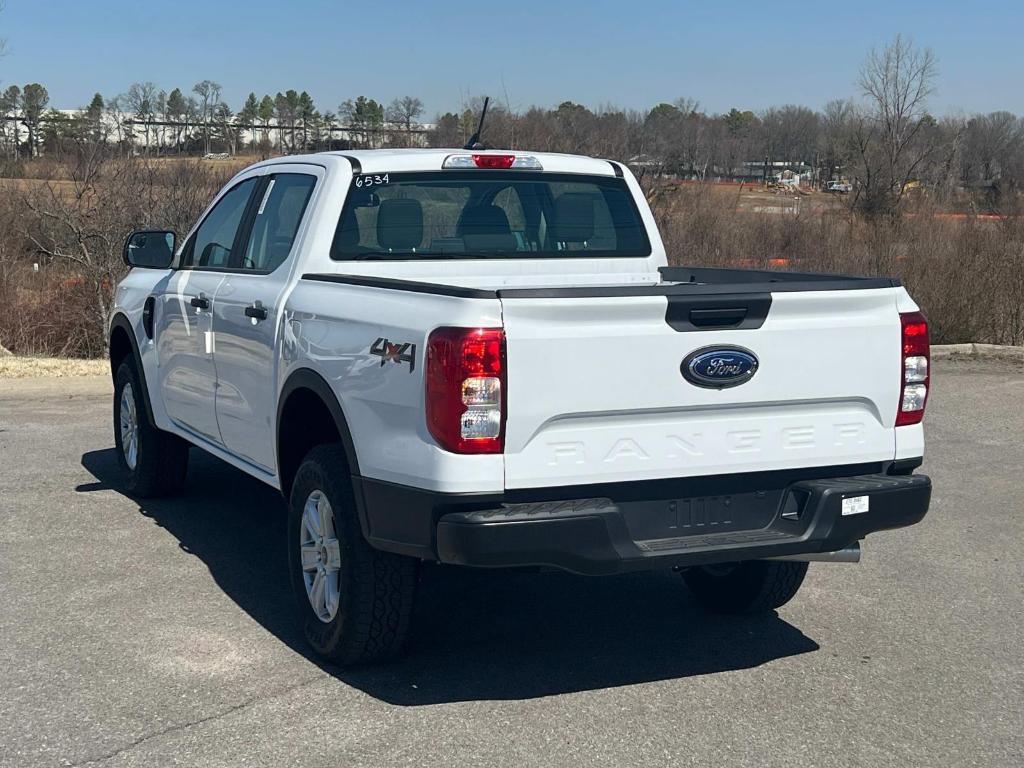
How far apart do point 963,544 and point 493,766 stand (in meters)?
3.94

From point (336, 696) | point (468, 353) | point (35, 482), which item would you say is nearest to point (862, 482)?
point (468, 353)

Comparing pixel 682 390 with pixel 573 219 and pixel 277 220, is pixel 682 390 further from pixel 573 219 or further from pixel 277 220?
pixel 277 220

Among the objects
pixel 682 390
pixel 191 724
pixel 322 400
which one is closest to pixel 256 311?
pixel 322 400

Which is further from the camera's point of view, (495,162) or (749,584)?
(495,162)

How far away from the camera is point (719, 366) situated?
4406 millimetres

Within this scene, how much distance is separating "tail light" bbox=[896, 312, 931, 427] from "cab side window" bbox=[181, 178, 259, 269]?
3325 millimetres

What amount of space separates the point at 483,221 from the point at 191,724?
8.99 ft

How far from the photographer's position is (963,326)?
52.6ft

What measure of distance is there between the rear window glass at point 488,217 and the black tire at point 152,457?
2.39 m

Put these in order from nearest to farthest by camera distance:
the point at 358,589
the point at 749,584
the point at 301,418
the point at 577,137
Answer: the point at 358,589
the point at 301,418
the point at 749,584
the point at 577,137

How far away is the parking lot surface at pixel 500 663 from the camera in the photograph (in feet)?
13.9

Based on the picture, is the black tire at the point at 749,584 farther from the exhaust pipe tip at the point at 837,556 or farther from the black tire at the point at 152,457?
the black tire at the point at 152,457

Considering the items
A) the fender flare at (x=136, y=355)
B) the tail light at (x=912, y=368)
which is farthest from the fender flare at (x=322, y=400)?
the fender flare at (x=136, y=355)

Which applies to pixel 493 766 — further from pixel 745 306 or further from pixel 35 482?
pixel 35 482
